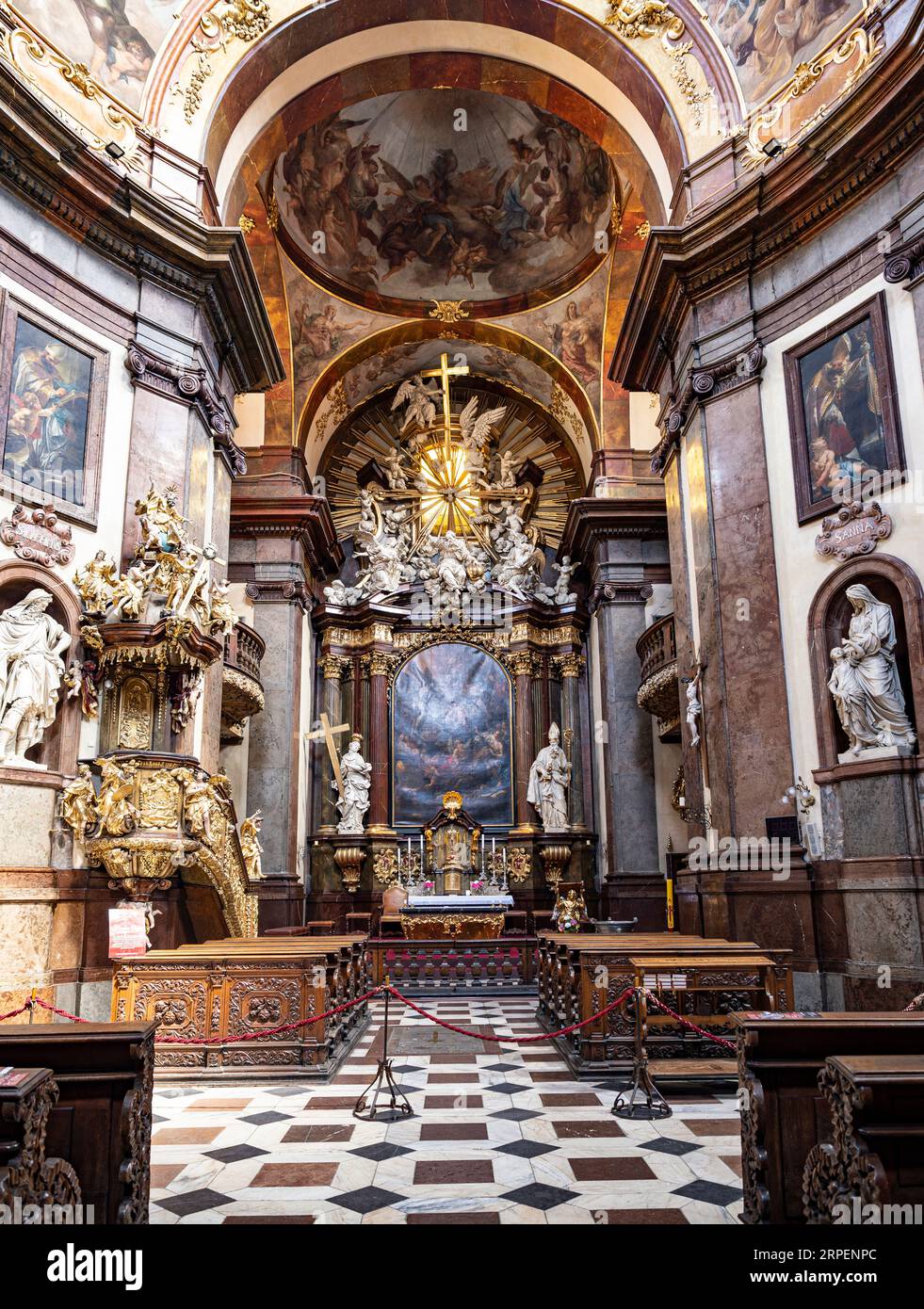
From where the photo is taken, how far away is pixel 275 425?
696 inches

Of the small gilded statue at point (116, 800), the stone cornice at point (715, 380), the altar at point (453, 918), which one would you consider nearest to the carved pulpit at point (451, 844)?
the altar at point (453, 918)

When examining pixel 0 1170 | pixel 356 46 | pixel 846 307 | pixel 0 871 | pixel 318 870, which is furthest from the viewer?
pixel 318 870

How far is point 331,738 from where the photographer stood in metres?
18.3

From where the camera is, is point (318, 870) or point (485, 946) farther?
point (318, 870)

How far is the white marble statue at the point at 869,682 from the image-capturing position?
8.91 metres

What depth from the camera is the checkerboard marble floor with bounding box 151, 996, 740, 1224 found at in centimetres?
457

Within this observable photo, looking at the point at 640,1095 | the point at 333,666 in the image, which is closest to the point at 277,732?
the point at 333,666

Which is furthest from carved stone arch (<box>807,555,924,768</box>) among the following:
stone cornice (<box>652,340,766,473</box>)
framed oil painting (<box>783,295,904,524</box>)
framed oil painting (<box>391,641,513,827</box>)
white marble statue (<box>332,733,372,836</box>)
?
white marble statue (<box>332,733,372,836</box>)

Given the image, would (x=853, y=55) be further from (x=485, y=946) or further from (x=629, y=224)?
(x=485, y=946)

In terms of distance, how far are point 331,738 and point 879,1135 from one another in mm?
15529

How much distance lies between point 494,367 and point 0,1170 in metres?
19.1

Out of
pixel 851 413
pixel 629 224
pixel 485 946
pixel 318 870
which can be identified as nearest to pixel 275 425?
pixel 629 224

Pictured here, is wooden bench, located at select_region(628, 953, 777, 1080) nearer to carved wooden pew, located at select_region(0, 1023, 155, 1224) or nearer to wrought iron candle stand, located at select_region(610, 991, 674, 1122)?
wrought iron candle stand, located at select_region(610, 991, 674, 1122)

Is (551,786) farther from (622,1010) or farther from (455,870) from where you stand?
(622,1010)
